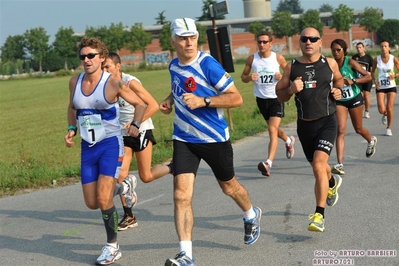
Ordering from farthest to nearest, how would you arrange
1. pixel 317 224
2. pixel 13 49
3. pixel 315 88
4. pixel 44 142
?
pixel 13 49
pixel 44 142
pixel 315 88
pixel 317 224

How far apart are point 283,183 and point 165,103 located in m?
3.82

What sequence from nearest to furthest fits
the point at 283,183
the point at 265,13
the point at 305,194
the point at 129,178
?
the point at 129,178, the point at 305,194, the point at 283,183, the point at 265,13

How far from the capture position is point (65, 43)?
11344 cm

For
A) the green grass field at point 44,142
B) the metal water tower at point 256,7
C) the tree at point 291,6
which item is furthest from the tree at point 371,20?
the tree at point 291,6

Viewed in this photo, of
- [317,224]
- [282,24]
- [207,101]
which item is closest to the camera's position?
[207,101]

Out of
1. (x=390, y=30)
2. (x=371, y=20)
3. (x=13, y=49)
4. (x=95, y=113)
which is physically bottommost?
(x=390, y=30)

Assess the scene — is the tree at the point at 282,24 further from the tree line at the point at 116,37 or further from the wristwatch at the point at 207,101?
the wristwatch at the point at 207,101

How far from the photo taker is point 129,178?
7.55 metres

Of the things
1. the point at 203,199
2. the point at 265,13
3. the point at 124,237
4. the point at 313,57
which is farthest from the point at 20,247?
the point at 265,13

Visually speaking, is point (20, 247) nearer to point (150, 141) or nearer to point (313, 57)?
point (150, 141)

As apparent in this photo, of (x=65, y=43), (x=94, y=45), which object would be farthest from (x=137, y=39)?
(x=94, y=45)

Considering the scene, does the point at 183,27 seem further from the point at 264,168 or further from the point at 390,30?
the point at 390,30

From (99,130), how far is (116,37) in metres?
111

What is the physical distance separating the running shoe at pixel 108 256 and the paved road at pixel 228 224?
0.07 metres
